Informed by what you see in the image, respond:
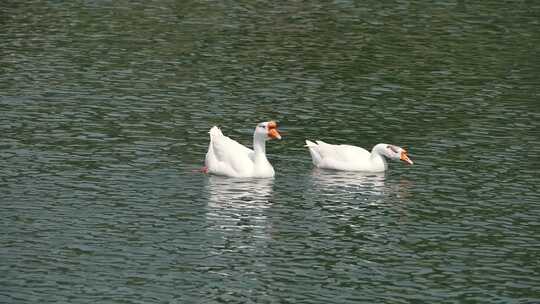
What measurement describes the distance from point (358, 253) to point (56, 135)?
1606 centimetres

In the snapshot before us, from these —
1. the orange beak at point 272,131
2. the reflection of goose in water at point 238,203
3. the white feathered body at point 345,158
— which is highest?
the orange beak at point 272,131

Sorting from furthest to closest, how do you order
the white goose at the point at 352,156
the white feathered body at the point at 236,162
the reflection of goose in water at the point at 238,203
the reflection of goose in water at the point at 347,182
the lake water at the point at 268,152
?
1. the white goose at the point at 352,156
2. the white feathered body at the point at 236,162
3. the reflection of goose in water at the point at 347,182
4. the reflection of goose in water at the point at 238,203
5. the lake water at the point at 268,152

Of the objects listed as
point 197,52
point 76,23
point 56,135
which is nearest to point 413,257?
point 56,135

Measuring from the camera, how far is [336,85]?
200 ft

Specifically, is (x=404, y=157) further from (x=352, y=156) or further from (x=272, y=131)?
(x=272, y=131)

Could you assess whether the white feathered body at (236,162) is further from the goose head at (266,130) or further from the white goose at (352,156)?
the white goose at (352,156)

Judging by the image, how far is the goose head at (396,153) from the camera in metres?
47.9

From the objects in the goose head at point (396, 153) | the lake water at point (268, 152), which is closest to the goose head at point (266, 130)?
the lake water at point (268, 152)

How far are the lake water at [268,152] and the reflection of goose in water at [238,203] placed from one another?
0.11 m

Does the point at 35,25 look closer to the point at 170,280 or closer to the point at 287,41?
the point at 287,41

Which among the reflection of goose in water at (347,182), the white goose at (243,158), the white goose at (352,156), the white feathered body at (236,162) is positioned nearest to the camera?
the reflection of goose in water at (347,182)

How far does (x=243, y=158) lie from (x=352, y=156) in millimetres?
3626

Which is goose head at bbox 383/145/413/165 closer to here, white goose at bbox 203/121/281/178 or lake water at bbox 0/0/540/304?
lake water at bbox 0/0/540/304

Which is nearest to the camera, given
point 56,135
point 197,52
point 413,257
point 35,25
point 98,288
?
point 98,288
